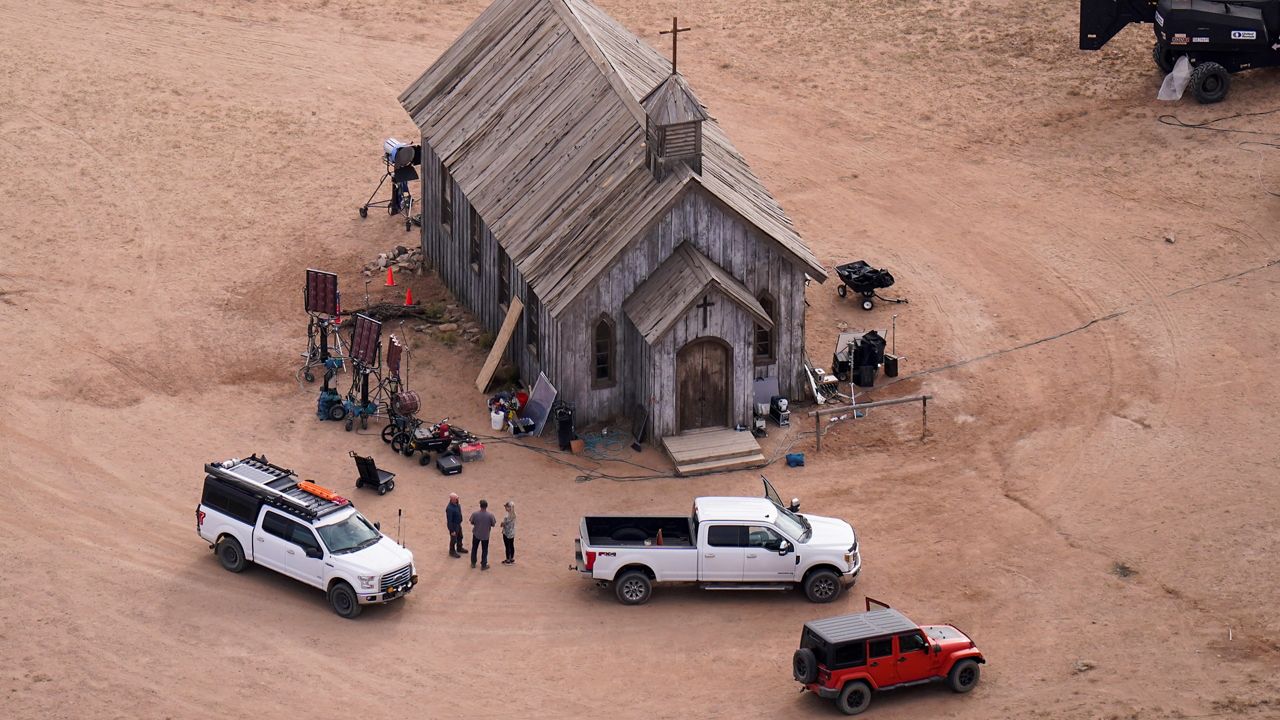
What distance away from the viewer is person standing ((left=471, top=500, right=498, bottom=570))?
41.7 m

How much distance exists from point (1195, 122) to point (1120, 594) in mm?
26013

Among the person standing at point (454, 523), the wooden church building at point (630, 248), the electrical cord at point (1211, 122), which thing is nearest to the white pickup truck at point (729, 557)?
the person standing at point (454, 523)

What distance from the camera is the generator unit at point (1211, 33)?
61.8 metres

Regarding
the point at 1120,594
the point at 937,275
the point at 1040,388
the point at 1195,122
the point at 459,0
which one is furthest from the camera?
the point at 459,0

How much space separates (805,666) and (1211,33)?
3348 centimetres

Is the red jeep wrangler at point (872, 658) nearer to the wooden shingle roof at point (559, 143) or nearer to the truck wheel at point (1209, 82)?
the wooden shingle roof at point (559, 143)

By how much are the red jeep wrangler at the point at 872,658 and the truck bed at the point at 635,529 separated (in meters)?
4.43

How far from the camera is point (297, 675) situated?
38.2m

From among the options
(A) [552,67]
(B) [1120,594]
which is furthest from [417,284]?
(B) [1120,594]

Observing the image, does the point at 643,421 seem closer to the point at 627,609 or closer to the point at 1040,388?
the point at 627,609

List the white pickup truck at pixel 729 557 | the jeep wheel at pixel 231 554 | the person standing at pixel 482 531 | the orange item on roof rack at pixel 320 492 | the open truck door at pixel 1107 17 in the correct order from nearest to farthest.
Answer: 1. the white pickup truck at pixel 729 557
2. the orange item on roof rack at pixel 320 492
3. the jeep wheel at pixel 231 554
4. the person standing at pixel 482 531
5. the open truck door at pixel 1107 17

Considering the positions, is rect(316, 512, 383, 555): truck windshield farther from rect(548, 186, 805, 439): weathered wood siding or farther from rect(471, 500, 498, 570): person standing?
rect(548, 186, 805, 439): weathered wood siding

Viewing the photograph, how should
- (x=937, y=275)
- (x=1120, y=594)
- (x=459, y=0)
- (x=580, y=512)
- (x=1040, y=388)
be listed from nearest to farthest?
(x=1120, y=594) < (x=580, y=512) < (x=1040, y=388) < (x=937, y=275) < (x=459, y=0)

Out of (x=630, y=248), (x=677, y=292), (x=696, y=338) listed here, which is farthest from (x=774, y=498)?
(x=630, y=248)
